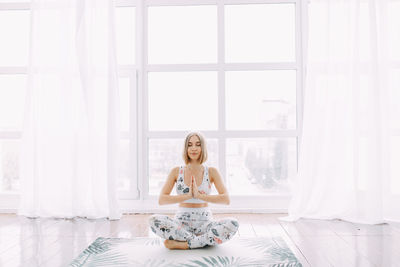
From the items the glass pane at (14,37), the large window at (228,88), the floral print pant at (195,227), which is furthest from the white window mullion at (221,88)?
the glass pane at (14,37)

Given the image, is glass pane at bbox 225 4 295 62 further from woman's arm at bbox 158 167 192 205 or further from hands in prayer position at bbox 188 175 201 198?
hands in prayer position at bbox 188 175 201 198

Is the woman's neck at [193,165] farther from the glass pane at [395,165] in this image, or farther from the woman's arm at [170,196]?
the glass pane at [395,165]

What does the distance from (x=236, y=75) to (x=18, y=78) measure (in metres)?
2.36

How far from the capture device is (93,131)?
3.46 m

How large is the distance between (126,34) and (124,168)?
1.42 m

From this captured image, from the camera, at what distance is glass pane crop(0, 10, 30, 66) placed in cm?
399

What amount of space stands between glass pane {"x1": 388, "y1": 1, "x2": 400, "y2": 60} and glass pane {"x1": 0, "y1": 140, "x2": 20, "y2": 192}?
3.87 metres

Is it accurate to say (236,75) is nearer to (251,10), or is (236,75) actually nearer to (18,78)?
(251,10)

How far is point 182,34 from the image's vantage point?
156 inches

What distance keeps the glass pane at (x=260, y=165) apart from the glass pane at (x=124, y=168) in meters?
1.03

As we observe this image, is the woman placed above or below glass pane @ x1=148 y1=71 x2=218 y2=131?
below

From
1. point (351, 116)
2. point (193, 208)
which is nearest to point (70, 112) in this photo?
point (193, 208)

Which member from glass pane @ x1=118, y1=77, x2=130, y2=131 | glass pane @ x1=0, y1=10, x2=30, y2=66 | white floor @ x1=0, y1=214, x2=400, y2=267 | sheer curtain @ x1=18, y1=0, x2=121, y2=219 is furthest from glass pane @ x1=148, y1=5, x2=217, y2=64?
white floor @ x1=0, y1=214, x2=400, y2=267

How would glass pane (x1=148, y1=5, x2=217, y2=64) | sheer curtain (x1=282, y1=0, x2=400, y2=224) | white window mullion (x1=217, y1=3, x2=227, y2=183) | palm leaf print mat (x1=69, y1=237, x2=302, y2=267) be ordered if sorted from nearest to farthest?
1. palm leaf print mat (x1=69, y1=237, x2=302, y2=267)
2. sheer curtain (x1=282, y1=0, x2=400, y2=224)
3. white window mullion (x1=217, y1=3, x2=227, y2=183)
4. glass pane (x1=148, y1=5, x2=217, y2=64)
